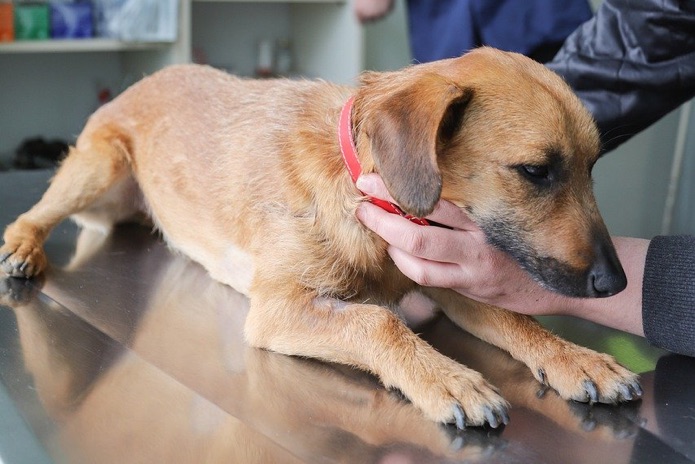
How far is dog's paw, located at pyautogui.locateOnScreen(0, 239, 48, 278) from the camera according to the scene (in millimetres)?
1732

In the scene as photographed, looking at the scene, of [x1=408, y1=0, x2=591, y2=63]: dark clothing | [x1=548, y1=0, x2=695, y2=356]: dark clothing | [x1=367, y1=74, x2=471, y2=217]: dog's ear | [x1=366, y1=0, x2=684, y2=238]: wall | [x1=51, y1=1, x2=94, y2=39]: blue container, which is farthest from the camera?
[x1=366, y1=0, x2=684, y2=238]: wall

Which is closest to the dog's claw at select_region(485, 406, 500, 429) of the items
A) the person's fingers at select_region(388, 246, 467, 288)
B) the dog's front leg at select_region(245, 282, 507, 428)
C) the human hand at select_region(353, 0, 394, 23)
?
the dog's front leg at select_region(245, 282, 507, 428)

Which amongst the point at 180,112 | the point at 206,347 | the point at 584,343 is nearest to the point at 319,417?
the point at 206,347

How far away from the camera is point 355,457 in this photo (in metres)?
1.07

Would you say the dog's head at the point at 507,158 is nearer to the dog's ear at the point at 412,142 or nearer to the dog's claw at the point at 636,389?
the dog's ear at the point at 412,142

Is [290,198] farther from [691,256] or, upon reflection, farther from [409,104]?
[691,256]

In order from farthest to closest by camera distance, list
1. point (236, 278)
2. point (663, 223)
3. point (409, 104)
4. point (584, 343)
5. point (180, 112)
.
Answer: point (663, 223) < point (180, 112) < point (236, 278) < point (584, 343) < point (409, 104)

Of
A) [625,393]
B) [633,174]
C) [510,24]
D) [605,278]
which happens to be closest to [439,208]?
[605,278]

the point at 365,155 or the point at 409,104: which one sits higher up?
the point at 409,104

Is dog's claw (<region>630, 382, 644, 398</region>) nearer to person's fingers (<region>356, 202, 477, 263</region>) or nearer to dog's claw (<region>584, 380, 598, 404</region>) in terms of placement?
dog's claw (<region>584, 380, 598, 404</region>)

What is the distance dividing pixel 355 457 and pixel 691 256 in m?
0.73

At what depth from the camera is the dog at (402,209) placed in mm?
1267

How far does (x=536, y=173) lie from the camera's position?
1.31 m

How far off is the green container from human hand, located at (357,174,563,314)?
2.74 meters
